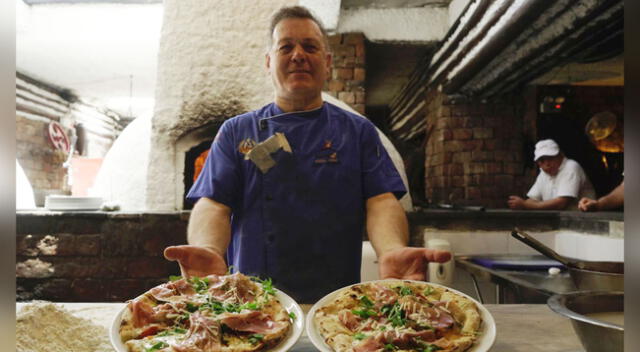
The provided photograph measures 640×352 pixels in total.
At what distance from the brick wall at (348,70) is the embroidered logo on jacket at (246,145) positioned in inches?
90.0

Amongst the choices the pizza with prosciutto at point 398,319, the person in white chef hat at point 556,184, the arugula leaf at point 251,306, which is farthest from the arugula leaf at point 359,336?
the person in white chef hat at point 556,184

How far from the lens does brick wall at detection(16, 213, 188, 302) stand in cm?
282

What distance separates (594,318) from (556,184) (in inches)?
138

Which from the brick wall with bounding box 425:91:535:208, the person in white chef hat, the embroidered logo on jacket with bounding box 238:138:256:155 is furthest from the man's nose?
the brick wall with bounding box 425:91:535:208

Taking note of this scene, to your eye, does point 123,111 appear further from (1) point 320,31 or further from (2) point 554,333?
(2) point 554,333

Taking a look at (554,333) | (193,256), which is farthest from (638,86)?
(193,256)

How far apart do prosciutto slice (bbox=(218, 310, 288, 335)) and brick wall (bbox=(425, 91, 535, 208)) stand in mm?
3720

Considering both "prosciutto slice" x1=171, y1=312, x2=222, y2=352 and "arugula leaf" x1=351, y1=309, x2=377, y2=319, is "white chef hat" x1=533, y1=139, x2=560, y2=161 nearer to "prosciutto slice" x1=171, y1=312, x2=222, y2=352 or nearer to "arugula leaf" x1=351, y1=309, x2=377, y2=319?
"arugula leaf" x1=351, y1=309, x2=377, y2=319

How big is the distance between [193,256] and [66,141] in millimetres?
7242

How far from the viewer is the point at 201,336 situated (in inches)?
30.5

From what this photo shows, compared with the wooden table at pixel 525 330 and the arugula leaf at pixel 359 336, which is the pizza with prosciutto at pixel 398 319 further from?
the wooden table at pixel 525 330

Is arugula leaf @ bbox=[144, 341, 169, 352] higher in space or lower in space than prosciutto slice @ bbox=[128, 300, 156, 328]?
lower

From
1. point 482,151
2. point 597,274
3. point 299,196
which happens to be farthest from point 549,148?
point 299,196

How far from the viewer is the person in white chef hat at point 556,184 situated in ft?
12.1
